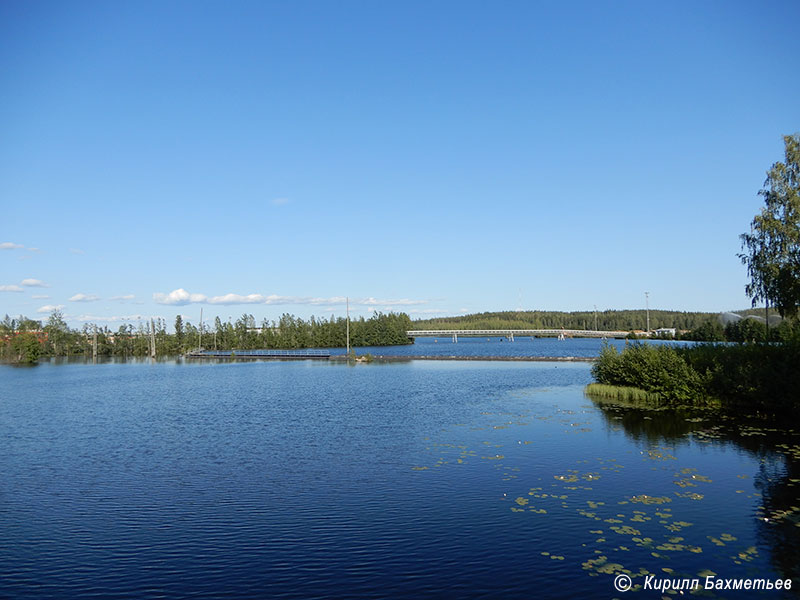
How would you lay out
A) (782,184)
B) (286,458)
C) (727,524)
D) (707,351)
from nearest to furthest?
(727,524), (286,458), (707,351), (782,184)

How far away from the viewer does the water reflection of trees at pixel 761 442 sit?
14.4m

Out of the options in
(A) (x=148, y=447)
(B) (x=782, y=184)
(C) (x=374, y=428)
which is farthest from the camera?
(B) (x=782, y=184)

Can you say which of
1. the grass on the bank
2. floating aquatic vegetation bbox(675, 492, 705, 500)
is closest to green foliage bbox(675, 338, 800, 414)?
the grass on the bank

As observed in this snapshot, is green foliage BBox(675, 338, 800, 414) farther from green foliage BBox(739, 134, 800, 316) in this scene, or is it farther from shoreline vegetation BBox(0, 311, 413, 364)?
shoreline vegetation BBox(0, 311, 413, 364)

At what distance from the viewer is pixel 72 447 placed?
2950 cm

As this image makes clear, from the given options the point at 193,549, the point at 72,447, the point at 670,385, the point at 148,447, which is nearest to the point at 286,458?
the point at 148,447

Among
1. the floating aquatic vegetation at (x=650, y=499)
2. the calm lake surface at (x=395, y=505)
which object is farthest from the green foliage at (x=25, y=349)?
the floating aquatic vegetation at (x=650, y=499)

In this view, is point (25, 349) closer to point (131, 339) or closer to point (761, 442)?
point (131, 339)

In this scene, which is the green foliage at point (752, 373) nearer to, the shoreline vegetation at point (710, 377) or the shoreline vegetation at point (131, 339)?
the shoreline vegetation at point (710, 377)

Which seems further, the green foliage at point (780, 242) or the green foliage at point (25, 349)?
the green foliage at point (25, 349)

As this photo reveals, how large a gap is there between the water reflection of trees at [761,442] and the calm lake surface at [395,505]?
10 cm

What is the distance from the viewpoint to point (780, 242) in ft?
149

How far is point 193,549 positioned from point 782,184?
169 ft

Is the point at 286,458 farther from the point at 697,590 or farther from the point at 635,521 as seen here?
the point at 697,590
